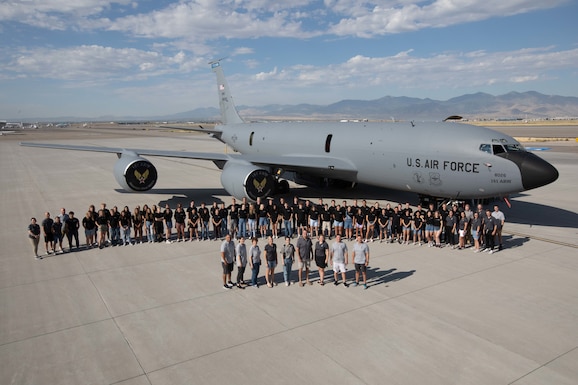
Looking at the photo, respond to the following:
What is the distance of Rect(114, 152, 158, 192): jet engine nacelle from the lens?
20484mm

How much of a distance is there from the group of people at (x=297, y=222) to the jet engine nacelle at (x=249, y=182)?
128 inches

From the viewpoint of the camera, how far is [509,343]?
7727mm

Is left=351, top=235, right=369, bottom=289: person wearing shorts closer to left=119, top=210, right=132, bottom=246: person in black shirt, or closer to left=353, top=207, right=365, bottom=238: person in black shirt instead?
left=353, top=207, right=365, bottom=238: person in black shirt

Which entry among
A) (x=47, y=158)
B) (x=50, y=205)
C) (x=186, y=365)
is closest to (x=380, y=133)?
(x=186, y=365)

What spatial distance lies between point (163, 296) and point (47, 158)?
4337cm

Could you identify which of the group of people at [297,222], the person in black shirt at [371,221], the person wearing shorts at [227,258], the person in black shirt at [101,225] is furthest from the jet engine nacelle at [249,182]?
the person wearing shorts at [227,258]

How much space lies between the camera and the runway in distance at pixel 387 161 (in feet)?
47.8

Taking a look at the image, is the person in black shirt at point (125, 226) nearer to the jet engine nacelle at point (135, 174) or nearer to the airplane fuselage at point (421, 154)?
the jet engine nacelle at point (135, 174)

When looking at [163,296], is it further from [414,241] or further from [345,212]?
Result: [414,241]

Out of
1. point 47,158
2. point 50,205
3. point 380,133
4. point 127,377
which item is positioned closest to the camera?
point 127,377

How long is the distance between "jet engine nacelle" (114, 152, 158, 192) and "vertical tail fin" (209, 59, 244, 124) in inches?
454

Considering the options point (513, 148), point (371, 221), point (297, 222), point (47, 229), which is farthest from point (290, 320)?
point (513, 148)

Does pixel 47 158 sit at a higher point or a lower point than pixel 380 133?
lower

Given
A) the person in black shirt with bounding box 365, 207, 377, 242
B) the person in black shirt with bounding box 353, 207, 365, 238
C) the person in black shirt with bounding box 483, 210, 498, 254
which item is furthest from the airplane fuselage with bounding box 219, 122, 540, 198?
the person in black shirt with bounding box 353, 207, 365, 238
